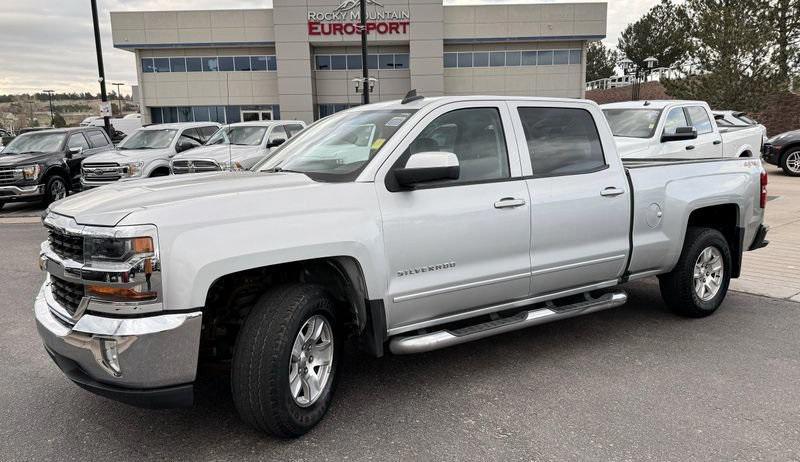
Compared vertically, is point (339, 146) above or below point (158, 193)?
above

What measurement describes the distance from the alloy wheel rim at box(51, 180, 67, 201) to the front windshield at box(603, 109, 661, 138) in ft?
40.3

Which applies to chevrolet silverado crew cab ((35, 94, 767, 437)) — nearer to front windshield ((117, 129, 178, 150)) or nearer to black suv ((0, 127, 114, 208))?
front windshield ((117, 129, 178, 150))

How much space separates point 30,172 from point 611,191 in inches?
519

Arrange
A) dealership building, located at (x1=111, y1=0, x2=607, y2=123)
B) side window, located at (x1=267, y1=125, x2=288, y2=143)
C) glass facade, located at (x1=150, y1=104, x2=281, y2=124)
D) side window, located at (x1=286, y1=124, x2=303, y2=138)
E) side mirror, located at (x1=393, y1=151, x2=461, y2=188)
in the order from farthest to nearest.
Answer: glass facade, located at (x1=150, y1=104, x2=281, y2=124) < dealership building, located at (x1=111, y1=0, x2=607, y2=123) < side window, located at (x1=286, y1=124, x2=303, y2=138) < side window, located at (x1=267, y1=125, x2=288, y2=143) < side mirror, located at (x1=393, y1=151, x2=461, y2=188)

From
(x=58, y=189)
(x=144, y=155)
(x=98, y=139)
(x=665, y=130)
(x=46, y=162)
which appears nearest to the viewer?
(x=665, y=130)

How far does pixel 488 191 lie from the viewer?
153 inches

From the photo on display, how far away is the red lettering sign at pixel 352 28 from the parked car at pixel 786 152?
96.7 ft

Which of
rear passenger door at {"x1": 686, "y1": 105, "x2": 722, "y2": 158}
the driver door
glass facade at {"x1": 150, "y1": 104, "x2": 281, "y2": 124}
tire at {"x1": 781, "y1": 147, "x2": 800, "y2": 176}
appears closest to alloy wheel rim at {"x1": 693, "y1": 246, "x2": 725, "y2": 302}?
the driver door

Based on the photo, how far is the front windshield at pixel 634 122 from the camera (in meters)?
10.4

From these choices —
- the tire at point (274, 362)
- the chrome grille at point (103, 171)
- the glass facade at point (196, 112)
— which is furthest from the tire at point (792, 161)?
the glass facade at point (196, 112)

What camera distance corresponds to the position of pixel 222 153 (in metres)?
11.8

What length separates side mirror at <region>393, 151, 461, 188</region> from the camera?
11.1 feet

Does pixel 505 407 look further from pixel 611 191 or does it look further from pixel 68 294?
pixel 68 294

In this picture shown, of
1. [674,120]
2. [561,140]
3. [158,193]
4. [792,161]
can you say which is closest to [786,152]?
[792,161]
